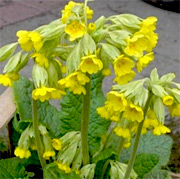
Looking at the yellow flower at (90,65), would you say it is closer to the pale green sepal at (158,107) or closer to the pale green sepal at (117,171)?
the pale green sepal at (158,107)

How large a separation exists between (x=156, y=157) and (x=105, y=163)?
0.54ft

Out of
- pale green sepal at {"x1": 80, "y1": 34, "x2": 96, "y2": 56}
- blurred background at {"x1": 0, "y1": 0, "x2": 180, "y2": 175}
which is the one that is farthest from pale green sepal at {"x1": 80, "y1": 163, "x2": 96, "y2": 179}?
blurred background at {"x1": 0, "y1": 0, "x2": 180, "y2": 175}

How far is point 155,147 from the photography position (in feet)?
6.14

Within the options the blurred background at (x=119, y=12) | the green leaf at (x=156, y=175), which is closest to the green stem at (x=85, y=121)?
the green leaf at (x=156, y=175)

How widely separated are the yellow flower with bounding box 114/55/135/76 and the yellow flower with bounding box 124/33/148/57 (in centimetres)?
2

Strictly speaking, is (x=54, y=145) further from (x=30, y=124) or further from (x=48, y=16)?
(x=48, y=16)

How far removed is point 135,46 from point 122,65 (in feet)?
0.17

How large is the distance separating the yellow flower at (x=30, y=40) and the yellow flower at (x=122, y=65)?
18cm

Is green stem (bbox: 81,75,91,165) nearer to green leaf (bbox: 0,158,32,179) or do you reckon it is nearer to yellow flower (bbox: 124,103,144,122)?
yellow flower (bbox: 124,103,144,122)

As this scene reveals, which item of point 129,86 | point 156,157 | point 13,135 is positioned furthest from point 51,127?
point 129,86

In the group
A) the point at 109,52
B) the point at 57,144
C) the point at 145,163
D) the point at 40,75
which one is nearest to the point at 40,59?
the point at 40,75

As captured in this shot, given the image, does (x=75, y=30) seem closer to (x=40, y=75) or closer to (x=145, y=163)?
(x=40, y=75)

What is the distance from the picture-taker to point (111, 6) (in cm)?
447

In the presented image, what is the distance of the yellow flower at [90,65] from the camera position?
112cm
